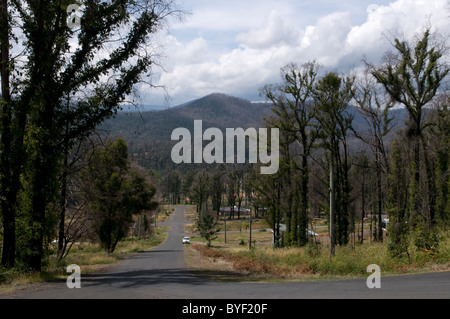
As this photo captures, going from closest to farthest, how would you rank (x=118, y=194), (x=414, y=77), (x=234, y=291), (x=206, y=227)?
(x=234, y=291) → (x=414, y=77) → (x=118, y=194) → (x=206, y=227)

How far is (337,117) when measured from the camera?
33.9 metres

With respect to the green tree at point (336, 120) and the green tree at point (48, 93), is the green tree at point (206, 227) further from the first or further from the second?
the green tree at point (48, 93)

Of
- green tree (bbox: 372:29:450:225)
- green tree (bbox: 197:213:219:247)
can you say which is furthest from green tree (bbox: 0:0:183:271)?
green tree (bbox: 197:213:219:247)

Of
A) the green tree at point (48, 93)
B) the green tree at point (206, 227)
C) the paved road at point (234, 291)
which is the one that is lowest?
the green tree at point (206, 227)

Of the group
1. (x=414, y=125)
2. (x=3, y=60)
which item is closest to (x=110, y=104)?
(x=3, y=60)

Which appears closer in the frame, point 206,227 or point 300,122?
point 300,122

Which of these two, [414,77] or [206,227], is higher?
[414,77]

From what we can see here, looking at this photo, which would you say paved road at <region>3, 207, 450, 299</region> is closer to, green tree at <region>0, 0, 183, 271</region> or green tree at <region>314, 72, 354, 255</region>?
green tree at <region>0, 0, 183, 271</region>

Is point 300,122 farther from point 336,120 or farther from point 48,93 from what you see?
point 48,93

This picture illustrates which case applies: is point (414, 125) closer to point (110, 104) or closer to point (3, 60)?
point (110, 104)

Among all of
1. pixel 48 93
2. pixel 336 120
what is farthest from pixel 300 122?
pixel 48 93

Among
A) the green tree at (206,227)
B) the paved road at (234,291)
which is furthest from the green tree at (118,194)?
the paved road at (234,291)

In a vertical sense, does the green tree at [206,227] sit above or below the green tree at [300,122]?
below

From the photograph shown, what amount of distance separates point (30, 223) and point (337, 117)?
2606cm
